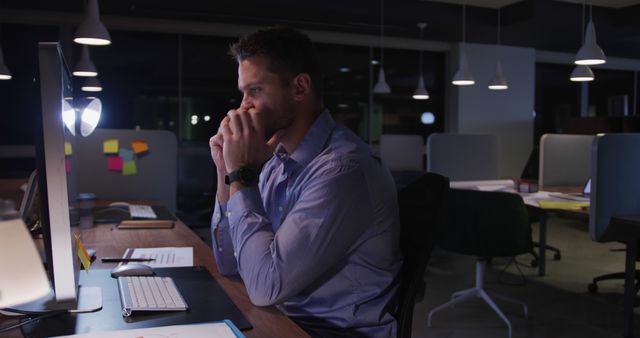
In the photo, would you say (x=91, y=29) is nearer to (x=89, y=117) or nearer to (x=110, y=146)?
(x=110, y=146)

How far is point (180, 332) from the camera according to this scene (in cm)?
89

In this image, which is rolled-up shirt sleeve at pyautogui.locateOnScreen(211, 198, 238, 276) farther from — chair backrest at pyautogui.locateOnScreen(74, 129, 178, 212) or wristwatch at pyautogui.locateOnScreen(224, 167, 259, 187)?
chair backrest at pyautogui.locateOnScreen(74, 129, 178, 212)

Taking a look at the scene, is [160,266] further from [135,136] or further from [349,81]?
[349,81]

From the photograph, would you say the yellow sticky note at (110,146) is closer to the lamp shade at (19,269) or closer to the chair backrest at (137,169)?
the chair backrest at (137,169)

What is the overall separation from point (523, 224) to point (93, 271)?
2222 millimetres

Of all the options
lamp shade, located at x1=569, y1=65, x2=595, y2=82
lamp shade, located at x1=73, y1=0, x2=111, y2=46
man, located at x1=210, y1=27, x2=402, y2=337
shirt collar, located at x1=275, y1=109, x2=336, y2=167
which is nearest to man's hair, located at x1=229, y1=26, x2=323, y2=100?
man, located at x1=210, y1=27, x2=402, y2=337

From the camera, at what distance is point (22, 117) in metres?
6.13

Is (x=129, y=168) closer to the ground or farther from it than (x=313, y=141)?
closer to the ground

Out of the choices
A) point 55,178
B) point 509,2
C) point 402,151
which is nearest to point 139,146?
point 55,178

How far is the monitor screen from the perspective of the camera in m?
0.82

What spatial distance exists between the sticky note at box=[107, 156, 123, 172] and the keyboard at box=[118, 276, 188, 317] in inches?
77.7

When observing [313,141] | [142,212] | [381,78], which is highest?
[381,78]

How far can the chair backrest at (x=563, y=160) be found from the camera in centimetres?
415

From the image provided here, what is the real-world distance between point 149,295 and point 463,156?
11.6ft
